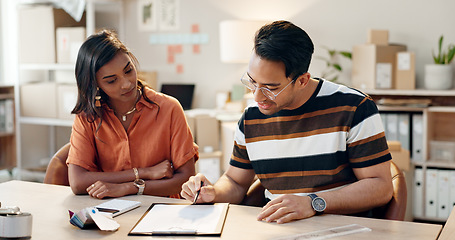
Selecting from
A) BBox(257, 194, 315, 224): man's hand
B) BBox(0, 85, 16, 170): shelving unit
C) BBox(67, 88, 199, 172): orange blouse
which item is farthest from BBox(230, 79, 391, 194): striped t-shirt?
BBox(0, 85, 16, 170): shelving unit

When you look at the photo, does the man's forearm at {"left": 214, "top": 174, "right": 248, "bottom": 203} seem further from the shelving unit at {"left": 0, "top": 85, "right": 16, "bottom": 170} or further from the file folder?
the shelving unit at {"left": 0, "top": 85, "right": 16, "bottom": 170}

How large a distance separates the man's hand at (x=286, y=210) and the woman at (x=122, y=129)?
59 cm

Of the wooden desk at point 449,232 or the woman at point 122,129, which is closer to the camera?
the wooden desk at point 449,232

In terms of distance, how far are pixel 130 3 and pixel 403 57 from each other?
8.56ft

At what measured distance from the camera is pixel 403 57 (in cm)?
374

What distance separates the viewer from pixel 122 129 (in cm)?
208

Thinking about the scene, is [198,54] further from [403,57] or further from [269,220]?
[269,220]

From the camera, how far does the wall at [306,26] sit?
3912 millimetres

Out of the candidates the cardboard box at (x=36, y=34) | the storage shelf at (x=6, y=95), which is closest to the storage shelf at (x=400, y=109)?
the cardboard box at (x=36, y=34)

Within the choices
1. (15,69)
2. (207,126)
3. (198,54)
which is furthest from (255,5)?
(15,69)

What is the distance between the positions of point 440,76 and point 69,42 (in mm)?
3124

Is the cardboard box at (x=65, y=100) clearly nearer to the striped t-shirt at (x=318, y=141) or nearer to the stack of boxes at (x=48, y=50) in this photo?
the stack of boxes at (x=48, y=50)

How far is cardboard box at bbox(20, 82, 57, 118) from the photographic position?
15.9 ft

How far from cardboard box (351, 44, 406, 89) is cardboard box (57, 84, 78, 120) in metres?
2.50
